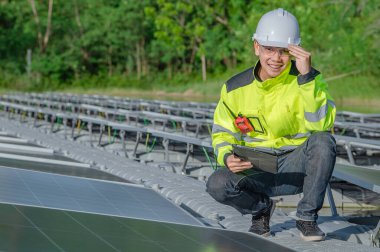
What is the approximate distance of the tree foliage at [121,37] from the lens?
67.6 m

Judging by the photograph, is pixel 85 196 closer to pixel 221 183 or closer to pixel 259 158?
pixel 221 183

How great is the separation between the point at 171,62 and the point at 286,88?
224 ft

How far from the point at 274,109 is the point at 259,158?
1.58 ft

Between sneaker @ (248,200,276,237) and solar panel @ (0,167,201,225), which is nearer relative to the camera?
sneaker @ (248,200,276,237)

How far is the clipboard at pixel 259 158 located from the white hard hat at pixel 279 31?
0.76m

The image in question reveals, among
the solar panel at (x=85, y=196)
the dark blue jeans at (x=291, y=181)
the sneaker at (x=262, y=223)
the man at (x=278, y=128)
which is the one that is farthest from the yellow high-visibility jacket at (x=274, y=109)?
the solar panel at (x=85, y=196)

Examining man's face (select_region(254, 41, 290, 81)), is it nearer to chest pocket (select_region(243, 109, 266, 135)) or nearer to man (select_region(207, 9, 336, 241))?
man (select_region(207, 9, 336, 241))

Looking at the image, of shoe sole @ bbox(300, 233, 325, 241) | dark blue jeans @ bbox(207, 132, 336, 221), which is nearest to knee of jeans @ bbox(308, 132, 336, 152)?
dark blue jeans @ bbox(207, 132, 336, 221)

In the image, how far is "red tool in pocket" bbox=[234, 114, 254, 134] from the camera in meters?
6.04

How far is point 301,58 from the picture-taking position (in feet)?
18.6

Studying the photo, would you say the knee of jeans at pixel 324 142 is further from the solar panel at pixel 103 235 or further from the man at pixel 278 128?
the solar panel at pixel 103 235

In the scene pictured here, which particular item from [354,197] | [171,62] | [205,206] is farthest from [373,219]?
[171,62]

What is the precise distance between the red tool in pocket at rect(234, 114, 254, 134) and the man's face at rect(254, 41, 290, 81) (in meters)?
0.35

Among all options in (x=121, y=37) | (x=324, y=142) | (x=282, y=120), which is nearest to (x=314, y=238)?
(x=324, y=142)
